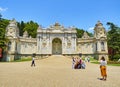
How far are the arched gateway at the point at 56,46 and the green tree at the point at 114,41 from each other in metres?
19.6

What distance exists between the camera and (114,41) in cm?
5547

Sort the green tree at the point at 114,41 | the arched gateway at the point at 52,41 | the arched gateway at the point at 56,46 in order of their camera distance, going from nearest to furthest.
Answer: the green tree at the point at 114,41 < the arched gateway at the point at 52,41 < the arched gateway at the point at 56,46

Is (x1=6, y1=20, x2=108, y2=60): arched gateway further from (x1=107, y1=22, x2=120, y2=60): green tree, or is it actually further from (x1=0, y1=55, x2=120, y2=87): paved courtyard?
(x1=0, y1=55, x2=120, y2=87): paved courtyard

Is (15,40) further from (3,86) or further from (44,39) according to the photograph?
(3,86)

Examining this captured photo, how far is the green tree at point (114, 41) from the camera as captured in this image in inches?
2112

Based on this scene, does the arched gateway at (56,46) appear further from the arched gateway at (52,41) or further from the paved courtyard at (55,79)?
the paved courtyard at (55,79)

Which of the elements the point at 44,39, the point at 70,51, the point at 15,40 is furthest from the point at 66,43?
the point at 15,40

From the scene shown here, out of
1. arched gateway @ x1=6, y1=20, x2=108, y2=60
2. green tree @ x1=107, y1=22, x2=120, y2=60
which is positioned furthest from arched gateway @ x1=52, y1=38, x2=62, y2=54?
green tree @ x1=107, y1=22, x2=120, y2=60

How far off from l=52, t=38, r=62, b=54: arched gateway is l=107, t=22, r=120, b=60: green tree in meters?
19.6

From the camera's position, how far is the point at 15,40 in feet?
181

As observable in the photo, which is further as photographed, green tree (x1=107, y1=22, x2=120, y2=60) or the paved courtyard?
green tree (x1=107, y1=22, x2=120, y2=60)

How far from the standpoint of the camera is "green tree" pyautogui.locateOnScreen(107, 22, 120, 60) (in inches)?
2112

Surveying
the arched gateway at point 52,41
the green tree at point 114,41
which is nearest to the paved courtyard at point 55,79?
the green tree at point 114,41

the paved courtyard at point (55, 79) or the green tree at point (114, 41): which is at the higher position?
the green tree at point (114, 41)
